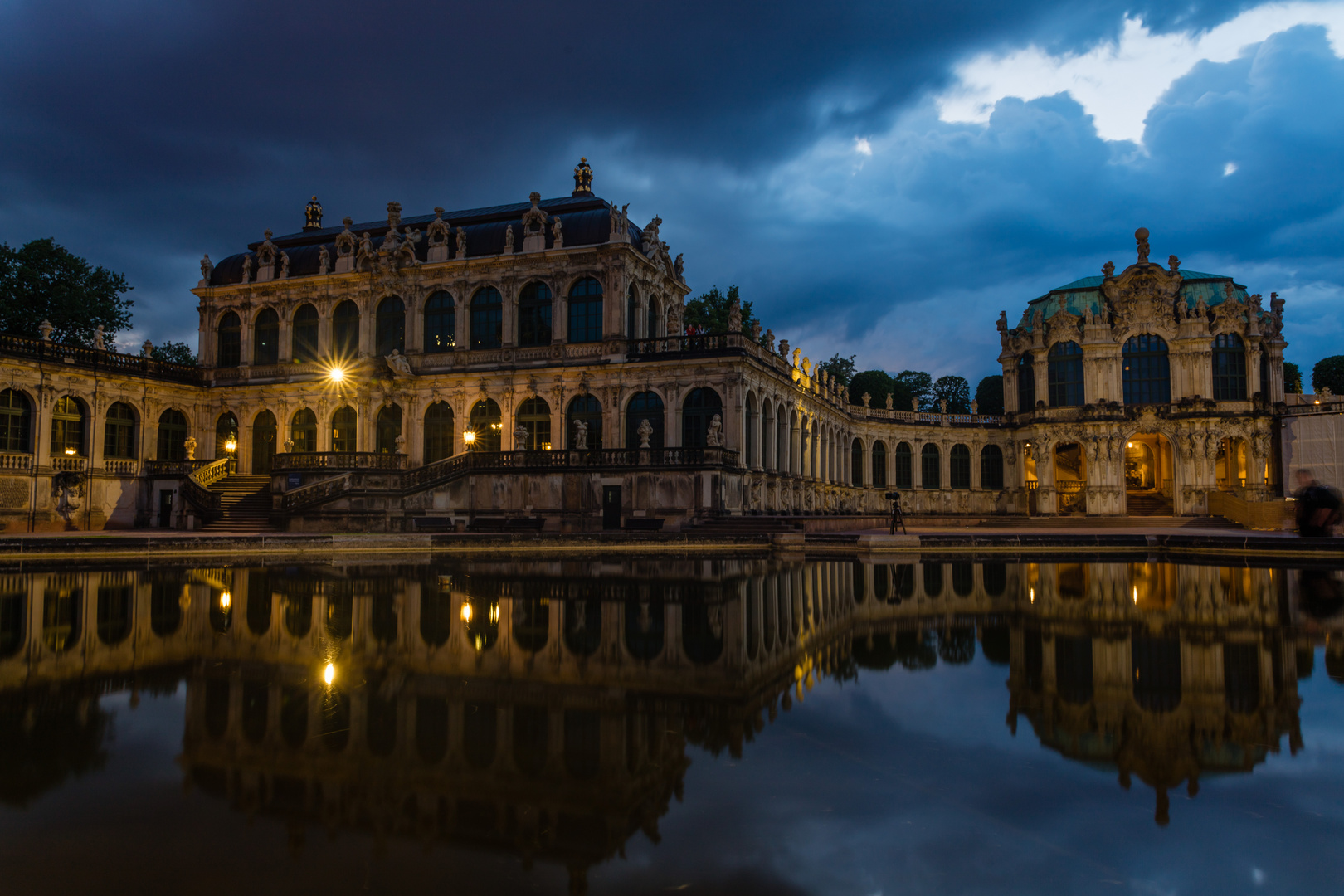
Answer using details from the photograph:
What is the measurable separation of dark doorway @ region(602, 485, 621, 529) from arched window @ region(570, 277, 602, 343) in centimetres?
860

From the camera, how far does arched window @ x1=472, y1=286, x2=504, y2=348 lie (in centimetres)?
4322

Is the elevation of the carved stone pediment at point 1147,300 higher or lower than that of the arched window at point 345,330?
higher

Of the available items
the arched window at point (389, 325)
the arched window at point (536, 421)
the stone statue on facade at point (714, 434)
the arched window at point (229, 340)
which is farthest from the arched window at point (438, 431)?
the stone statue on facade at point (714, 434)

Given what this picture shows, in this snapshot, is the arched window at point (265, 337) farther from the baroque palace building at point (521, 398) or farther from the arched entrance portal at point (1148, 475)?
the arched entrance portal at point (1148, 475)

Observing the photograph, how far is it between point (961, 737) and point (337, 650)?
6477mm

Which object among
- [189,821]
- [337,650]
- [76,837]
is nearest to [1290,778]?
[189,821]

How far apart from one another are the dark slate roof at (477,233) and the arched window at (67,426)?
1171cm

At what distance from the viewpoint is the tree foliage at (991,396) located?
8281 centimetres

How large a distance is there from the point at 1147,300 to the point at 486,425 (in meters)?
45.8

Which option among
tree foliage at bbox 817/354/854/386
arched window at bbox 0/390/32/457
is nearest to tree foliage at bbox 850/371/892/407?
tree foliage at bbox 817/354/854/386

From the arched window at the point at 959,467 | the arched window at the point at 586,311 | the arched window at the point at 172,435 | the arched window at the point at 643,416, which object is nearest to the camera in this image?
the arched window at the point at 643,416

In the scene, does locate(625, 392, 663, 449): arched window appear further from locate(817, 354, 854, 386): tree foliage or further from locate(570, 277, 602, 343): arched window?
locate(817, 354, 854, 386): tree foliage

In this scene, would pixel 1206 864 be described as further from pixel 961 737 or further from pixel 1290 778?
pixel 961 737

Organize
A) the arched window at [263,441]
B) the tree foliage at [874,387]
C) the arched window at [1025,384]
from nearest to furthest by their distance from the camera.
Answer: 1. the arched window at [263,441]
2. the arched window at [1025,384]
3. the tree foliage at [874,387]
